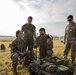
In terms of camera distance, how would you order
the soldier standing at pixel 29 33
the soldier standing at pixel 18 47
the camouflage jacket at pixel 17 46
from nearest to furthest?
the soldier standing at pixel 18 47, the camouflage jacket at pixel 17 46, the soldier standing at pixel 29 33

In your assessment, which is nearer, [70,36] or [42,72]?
[42,72]

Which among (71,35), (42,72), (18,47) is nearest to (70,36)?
(71,35)

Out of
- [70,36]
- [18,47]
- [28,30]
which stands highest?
[28,30]

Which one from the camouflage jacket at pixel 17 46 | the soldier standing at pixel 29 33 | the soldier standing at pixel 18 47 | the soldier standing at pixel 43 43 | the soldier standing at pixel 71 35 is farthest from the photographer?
the soldier standing at pixel 29 33

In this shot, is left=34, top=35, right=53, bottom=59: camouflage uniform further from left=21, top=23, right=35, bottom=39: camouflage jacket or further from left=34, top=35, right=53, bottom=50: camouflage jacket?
left=21, top=23, right=35, bottom=39: camouflage jacket

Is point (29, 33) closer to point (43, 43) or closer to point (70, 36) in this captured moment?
point (43, 43)

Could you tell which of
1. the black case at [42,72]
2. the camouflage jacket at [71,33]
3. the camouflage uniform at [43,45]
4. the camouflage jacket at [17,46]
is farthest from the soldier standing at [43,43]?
the black case at [42,72]

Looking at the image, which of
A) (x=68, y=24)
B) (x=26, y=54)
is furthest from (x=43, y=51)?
(x=68, y=24)

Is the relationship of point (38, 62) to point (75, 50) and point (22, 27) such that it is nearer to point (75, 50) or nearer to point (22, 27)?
point (75, 50)

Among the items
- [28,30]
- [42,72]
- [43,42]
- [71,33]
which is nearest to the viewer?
[42,72]

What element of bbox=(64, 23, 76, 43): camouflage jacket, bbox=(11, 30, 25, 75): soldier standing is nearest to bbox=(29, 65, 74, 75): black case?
bbox=(11, 30, 25, 75): soldier standing

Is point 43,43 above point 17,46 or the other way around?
above

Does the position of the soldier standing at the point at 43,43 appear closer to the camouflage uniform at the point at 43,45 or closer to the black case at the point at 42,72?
the camouflage uniform at the point at 43,45

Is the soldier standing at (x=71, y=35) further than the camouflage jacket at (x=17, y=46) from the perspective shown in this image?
Yes
